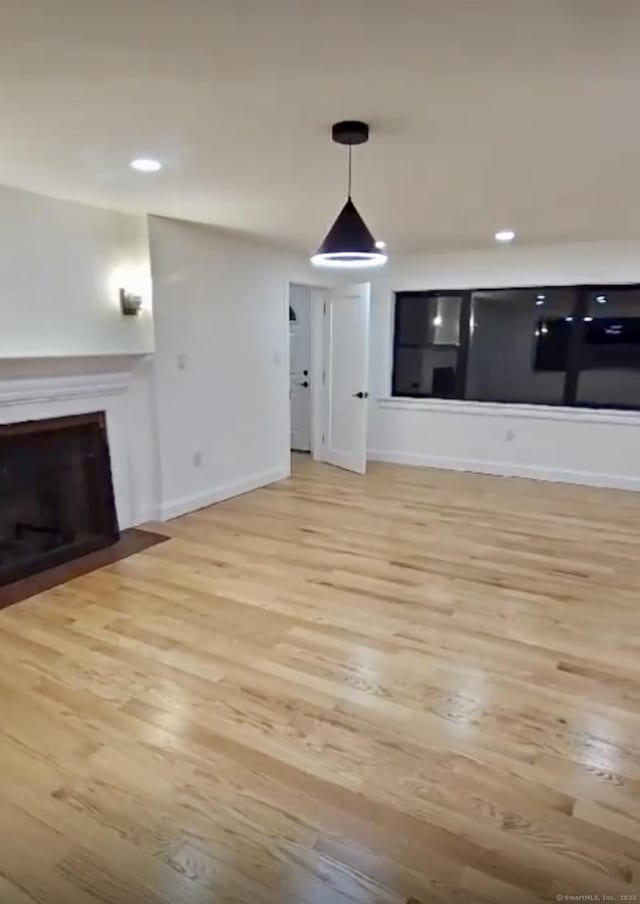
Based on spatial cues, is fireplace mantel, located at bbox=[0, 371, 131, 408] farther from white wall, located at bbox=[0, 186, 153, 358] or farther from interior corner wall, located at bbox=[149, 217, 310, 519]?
interior corner wall, located at bbox=[149, 217, 310, 519]

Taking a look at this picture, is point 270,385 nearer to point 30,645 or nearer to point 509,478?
point 509,478

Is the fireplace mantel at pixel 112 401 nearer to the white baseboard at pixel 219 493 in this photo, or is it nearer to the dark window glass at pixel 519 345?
the white baseboard at pixel 219 493

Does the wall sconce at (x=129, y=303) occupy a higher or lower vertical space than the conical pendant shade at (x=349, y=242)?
lower

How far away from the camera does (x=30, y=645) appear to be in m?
2.93

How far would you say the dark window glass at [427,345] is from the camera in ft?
22.2

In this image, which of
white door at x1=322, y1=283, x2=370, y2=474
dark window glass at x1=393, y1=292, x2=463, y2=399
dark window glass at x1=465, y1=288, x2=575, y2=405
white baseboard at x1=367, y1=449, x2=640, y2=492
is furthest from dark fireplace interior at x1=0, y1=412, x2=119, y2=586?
dark window glass at x1=465, y1=288, x2=575, y2=405

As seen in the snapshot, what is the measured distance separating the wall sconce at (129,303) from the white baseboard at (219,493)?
5.01ft

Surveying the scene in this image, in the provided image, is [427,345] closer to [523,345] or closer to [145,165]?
[523,345]

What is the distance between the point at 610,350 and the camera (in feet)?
19.7

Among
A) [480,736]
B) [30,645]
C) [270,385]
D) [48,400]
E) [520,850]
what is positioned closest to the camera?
[520,850]

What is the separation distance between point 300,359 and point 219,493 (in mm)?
2568

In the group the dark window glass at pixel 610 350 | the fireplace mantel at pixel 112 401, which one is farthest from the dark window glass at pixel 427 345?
the fireplace mantel at pixel 112 401

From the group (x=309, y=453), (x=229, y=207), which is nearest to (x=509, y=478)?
(x=309, y=453)

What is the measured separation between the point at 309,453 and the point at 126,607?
4.49 meters
